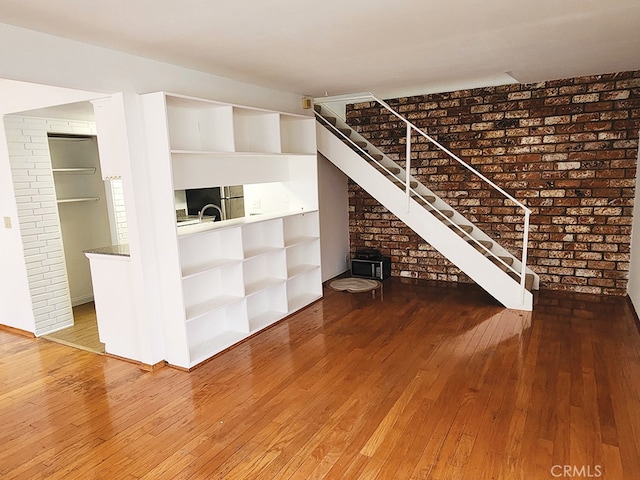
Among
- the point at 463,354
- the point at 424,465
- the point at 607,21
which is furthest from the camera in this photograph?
the point at 463,354

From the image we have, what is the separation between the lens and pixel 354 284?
525 centimetres

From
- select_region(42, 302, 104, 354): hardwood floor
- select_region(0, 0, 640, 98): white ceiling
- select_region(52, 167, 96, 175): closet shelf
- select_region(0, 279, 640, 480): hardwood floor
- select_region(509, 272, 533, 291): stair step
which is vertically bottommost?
select_region(0, 279, 640, 480): hardwood floor

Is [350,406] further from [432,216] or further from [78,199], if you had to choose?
[78,199]

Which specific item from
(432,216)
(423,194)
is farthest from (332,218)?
(432,216)

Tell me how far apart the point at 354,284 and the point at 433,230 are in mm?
1301

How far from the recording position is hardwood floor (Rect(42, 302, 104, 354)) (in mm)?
3641

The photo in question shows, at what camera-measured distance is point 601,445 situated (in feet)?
7.03

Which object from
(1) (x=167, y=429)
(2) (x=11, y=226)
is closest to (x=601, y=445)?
(1) (x=167, y=429)

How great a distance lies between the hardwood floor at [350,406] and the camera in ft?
6.84

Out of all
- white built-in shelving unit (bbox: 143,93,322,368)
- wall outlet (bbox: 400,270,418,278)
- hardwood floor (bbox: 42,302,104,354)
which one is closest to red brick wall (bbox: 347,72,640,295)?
wall outlet (bbox: 400,270,418,278)

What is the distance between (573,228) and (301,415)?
3743 mm

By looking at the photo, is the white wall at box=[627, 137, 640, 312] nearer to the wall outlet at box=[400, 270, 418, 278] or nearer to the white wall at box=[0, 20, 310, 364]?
the wall outlet at box=[400, 270, 418, 278]

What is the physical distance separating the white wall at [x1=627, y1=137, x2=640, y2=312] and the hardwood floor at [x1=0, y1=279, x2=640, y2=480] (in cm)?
28

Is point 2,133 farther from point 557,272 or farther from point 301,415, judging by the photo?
point 557,272
